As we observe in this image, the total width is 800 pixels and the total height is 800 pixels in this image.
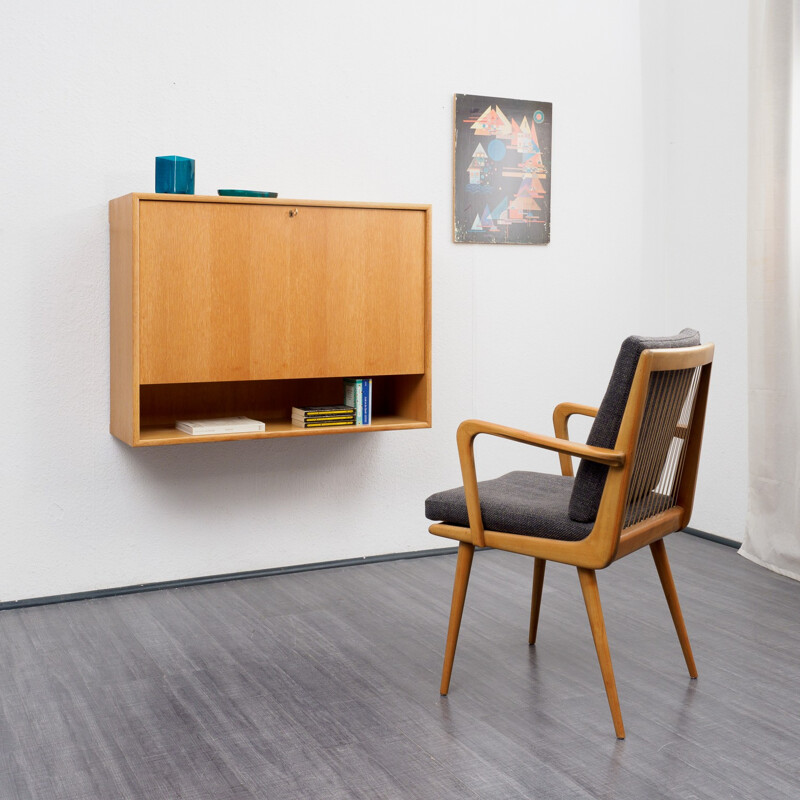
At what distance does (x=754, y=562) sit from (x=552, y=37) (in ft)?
7.57

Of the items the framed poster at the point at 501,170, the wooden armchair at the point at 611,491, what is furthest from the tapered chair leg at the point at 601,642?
the framed poster at the point at 501,170

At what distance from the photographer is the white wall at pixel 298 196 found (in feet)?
11.0

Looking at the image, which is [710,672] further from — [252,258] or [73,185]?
[73,185]

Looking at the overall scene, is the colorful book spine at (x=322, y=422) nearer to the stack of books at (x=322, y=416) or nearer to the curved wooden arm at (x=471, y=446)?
the stack of books at (x=322, y=416)

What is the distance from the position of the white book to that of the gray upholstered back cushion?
52.7 inches

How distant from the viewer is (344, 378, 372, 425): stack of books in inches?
142

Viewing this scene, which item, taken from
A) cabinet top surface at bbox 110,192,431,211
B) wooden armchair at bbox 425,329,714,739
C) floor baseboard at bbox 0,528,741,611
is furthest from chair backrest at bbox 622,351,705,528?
floor baseboard at bbox 0,528,741,611

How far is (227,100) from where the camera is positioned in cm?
359

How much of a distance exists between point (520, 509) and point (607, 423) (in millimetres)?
311

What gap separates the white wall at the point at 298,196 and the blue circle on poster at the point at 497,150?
0.20 meters

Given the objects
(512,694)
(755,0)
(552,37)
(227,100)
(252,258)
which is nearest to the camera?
(512,694)

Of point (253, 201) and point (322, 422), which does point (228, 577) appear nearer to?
point (322, 422)

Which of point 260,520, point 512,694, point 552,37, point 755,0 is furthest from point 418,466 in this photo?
point 755,0

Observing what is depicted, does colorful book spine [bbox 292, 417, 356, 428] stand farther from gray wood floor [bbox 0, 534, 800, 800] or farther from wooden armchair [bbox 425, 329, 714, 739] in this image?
wooden armchair [bbox 425, 329, 714, 739]
